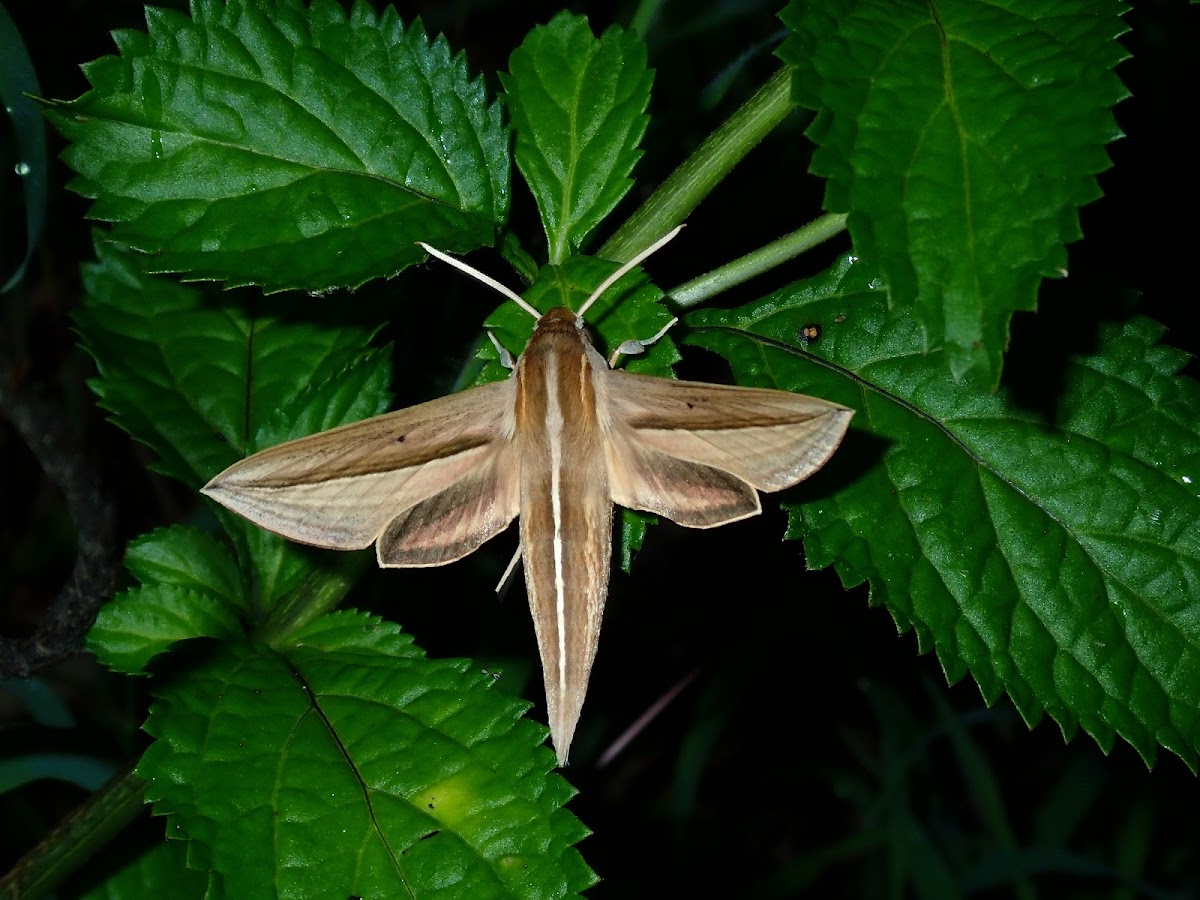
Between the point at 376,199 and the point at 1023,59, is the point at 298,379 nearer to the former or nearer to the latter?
the point at 376,199

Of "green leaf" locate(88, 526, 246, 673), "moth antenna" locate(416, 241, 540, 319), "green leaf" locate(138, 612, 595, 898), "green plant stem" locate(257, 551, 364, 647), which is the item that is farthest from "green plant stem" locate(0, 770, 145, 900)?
"moth antenna" locate(416, 241, 540, 319)

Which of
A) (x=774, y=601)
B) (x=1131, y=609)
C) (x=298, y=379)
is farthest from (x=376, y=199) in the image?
(x=774, y=601)

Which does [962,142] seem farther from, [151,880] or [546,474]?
[151,880]

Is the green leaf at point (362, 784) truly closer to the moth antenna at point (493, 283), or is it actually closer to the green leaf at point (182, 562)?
the green leaf at point (182, 562)

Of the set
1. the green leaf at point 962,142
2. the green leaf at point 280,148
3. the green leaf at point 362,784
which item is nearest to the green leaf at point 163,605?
the green leaf at point 362,784

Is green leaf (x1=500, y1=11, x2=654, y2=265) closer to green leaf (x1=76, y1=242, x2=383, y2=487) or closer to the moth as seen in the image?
the moth
